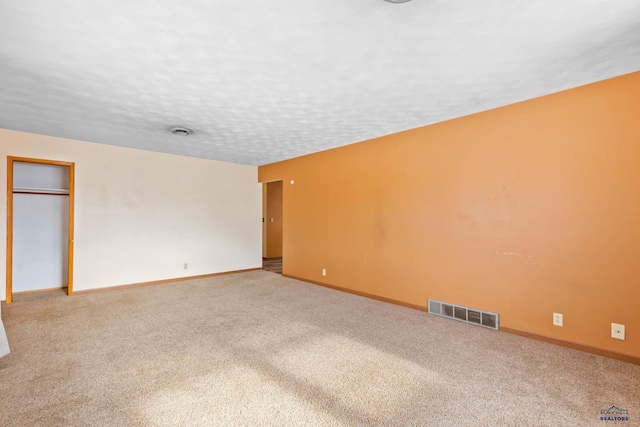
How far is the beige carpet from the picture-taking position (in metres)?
1.78

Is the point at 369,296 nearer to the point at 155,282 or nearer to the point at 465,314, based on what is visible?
the point at 465,314

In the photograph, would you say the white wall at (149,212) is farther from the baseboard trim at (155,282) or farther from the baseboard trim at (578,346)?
the baseboard trim at (578,346)

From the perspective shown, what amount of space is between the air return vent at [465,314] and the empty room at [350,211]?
0.02 m

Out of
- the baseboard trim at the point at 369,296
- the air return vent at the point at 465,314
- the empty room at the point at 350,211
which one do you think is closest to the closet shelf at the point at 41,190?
the empty room at the point at 350,211

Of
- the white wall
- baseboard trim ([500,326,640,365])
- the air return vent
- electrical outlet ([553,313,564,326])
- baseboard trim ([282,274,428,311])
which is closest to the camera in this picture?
baseboard trim ([500,326,640,365])

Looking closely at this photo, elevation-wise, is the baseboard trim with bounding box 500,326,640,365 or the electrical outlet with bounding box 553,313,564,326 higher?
the electrical outlet with bounding box 553,313,564,326

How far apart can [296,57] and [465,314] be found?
10.9ft

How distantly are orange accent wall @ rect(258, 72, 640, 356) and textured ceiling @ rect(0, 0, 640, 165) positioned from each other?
33 cm

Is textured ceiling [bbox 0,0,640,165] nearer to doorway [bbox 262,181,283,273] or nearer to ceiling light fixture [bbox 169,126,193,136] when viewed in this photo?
ceiling light fixture [bbox 169,126,193,136]

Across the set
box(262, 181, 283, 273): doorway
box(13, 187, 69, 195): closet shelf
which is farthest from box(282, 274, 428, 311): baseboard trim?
box(13, 187, 69, 195): closet shelf

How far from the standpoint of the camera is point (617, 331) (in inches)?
97.0

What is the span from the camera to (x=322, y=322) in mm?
3414

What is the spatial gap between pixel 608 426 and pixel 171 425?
2582 millimetres

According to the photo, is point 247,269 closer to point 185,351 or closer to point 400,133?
point 185,351
